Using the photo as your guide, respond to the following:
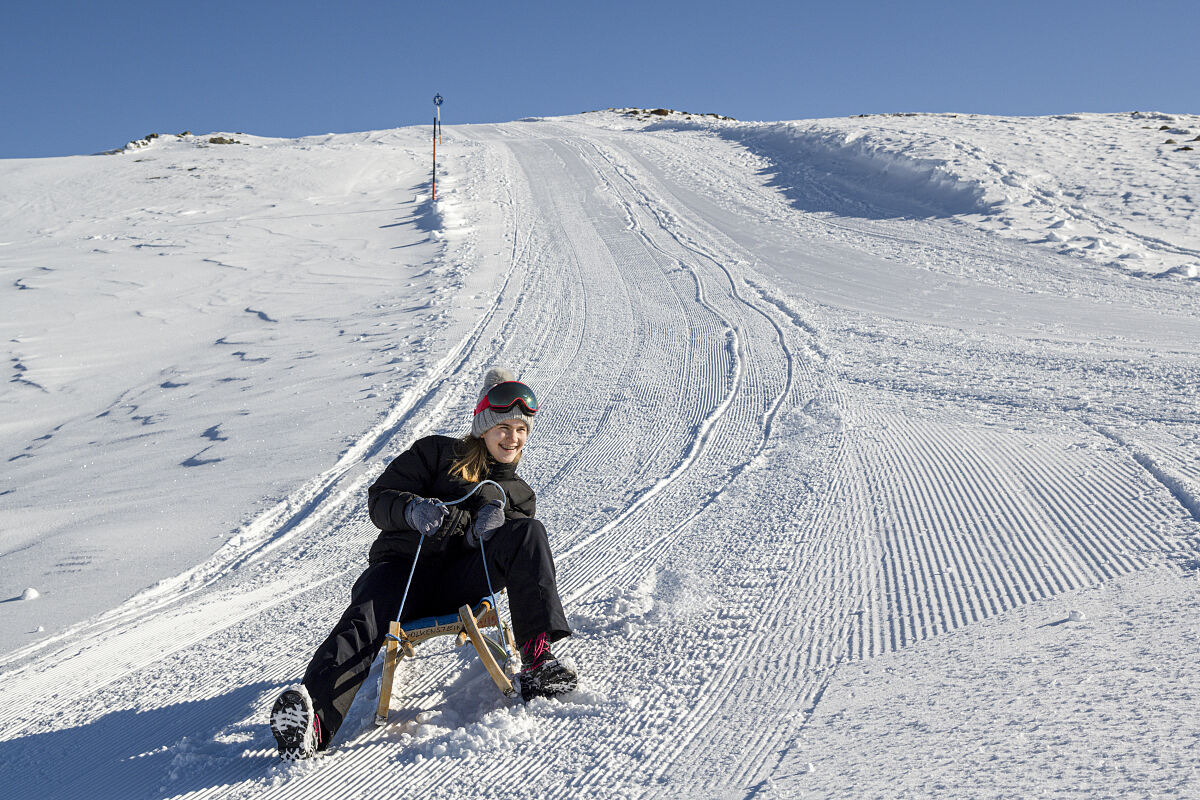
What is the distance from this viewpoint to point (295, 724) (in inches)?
97.5

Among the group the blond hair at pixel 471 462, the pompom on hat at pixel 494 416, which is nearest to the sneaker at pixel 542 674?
the blond hair at pixel 471 462

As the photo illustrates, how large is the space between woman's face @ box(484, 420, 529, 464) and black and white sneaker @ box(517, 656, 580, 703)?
2.43 feet

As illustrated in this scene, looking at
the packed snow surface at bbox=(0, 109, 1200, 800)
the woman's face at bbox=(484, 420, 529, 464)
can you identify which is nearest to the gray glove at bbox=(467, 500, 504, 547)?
the woman's face at bbox=(484, 420, 529, 464)

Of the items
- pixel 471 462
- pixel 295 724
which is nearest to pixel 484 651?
pixel 295 724

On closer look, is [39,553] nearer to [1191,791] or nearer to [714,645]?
[714,645]

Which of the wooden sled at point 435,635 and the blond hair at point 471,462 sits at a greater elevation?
the blond hair at point 471,462

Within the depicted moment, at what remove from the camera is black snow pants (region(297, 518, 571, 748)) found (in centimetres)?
259

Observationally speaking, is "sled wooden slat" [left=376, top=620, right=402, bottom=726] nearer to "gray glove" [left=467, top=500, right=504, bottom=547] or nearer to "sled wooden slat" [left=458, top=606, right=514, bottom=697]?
"sled wooden slat" [left=458, top=606, right=514, bottom=697]

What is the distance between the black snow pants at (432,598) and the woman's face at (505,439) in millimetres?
297

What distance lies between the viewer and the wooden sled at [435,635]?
2.65 meters

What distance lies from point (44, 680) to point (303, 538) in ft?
4.84

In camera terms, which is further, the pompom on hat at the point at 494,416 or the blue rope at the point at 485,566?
the pompom on hat at the point at 494,416

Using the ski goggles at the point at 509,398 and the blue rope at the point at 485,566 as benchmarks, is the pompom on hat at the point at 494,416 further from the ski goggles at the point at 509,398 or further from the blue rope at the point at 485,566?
the blue rope at the point at 485,566

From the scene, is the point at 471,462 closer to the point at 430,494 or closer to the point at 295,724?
the point at 430,494
